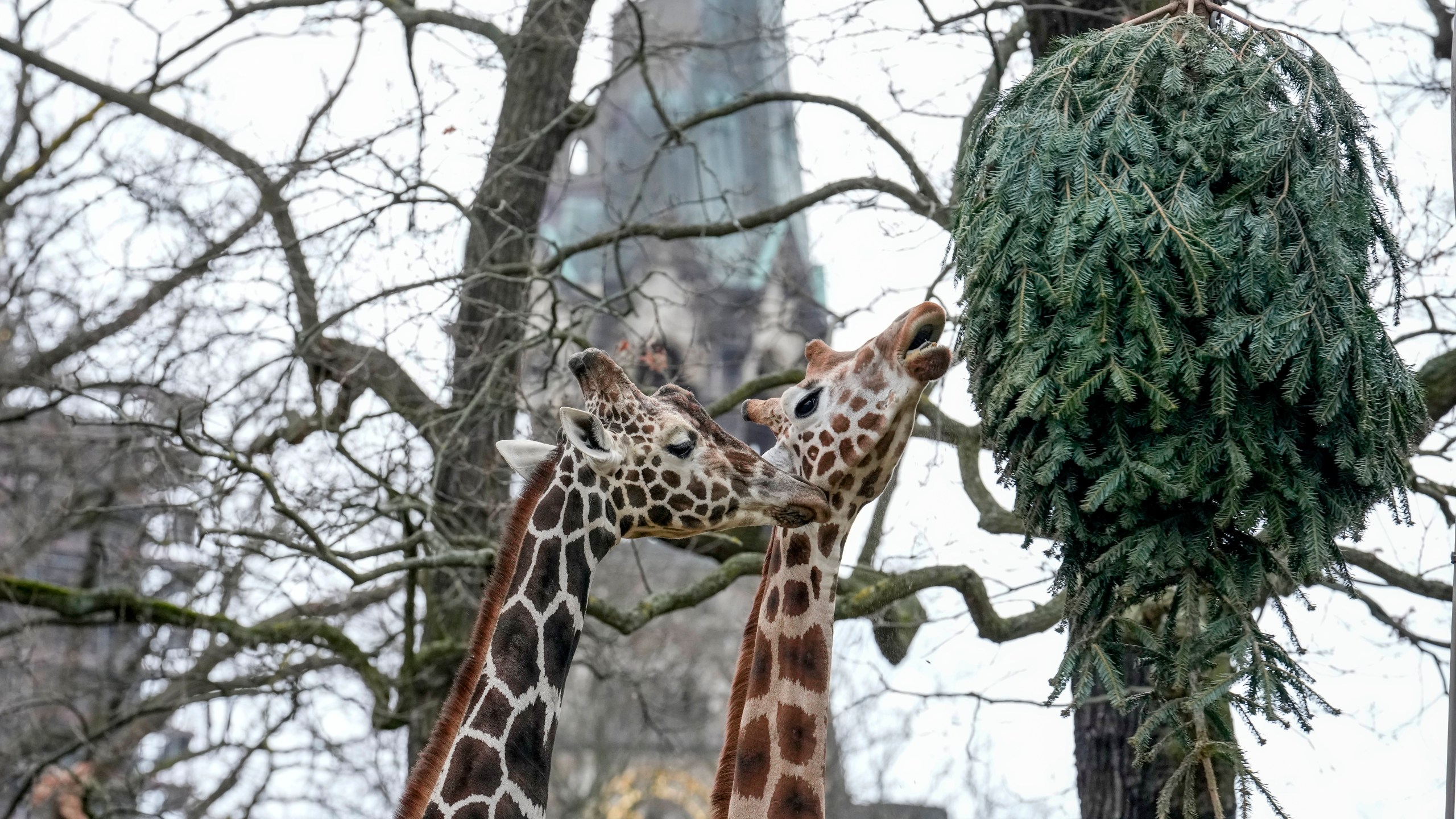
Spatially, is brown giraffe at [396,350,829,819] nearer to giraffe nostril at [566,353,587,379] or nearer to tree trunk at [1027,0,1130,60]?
giraffe nostril at [566,353,587,379]

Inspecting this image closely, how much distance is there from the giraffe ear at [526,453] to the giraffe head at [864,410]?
72cm

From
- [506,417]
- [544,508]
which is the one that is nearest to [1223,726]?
[544,508]

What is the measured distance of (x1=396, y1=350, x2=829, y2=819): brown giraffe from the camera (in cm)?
477

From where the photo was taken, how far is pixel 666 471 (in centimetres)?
496

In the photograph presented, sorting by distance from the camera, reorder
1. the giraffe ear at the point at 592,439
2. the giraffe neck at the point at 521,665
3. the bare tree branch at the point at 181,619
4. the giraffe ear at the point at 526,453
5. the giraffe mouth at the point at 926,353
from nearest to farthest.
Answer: the giraffe neck at the point at 521,665, the giraffe ear at the point at 592,439, the giraffe mouth at the point at 926,353, the giraffe ear at the point at 526,453, the bare tree branch at the point at 181,619

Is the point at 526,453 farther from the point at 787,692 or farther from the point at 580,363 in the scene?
the point at 787,692

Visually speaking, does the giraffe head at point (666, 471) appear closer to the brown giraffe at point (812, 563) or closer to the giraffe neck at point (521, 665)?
the giraffe neck at point (521, 665)

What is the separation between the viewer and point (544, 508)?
498 centimetres

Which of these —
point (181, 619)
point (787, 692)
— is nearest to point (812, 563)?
point (787, 692)

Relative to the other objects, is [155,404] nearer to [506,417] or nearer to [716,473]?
[506,417]

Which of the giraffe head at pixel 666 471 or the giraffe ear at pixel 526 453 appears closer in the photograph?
the giraffe head at pixel 666 471

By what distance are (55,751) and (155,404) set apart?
3.64 metres

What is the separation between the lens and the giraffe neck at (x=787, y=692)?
5051 millimetres

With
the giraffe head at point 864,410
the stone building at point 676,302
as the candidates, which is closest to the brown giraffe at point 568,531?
the giraffe head at point 864,410
